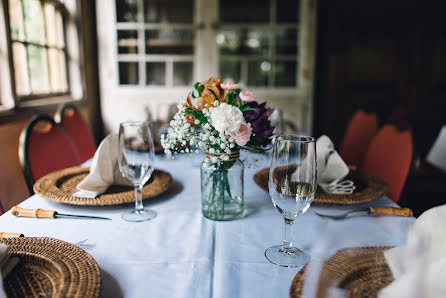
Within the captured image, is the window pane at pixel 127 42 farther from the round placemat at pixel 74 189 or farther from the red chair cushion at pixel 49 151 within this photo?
the round placemat at pixel 74 189

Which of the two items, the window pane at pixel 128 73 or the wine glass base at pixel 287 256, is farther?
the window pane at pixel 128 73

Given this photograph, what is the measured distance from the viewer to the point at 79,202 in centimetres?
91

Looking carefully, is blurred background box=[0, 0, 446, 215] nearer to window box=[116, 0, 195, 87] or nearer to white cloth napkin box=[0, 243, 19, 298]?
window box=[116, 0, 195, 87]

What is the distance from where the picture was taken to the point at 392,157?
1.40 metres

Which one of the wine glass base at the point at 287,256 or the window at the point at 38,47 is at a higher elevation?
the window at the point at 38,47

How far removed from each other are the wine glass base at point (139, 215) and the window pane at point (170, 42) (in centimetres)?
287

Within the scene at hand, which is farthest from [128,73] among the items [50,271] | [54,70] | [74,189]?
[50,271]

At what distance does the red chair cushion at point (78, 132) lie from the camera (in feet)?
6.27

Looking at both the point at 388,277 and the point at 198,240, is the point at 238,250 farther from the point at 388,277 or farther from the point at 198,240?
the point at 388,277

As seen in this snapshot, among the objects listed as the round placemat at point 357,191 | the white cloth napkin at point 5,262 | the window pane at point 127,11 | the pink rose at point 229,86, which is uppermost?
the window pane at point 127,11

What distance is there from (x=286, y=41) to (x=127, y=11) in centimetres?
162

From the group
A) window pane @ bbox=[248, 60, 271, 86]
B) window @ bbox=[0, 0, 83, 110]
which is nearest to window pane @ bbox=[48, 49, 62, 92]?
window @ bbox=[0, 0, 83, 110]

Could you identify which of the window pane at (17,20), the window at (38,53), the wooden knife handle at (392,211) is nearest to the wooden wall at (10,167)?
the window at (38,53)

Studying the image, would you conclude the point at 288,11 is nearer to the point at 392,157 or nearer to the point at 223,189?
the point at 392,157
